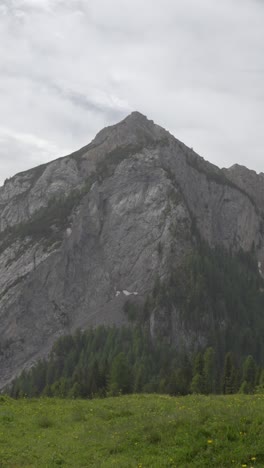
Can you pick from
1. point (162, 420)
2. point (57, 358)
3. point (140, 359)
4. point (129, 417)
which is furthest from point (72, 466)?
point (57, 358)

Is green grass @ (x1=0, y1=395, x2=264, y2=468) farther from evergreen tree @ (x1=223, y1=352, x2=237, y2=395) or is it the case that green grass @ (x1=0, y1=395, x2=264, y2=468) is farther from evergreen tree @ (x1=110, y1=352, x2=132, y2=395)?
evergreen tree @ (x1=223, y1=352, x2=237, y2=395)

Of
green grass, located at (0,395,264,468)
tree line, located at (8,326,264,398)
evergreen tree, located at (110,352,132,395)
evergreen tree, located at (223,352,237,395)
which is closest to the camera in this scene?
green grass, located at (0,395,264,468)

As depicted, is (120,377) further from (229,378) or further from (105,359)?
(105,359)

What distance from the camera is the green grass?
1720cm

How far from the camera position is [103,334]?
180m

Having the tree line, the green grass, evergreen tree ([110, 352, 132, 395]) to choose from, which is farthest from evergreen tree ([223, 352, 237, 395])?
the green grass

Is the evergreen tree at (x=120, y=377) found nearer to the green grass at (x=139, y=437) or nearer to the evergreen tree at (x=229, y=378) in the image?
the evergreen tree at (x=229, y=378)

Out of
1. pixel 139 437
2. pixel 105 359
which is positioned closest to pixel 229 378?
pixel 105 359

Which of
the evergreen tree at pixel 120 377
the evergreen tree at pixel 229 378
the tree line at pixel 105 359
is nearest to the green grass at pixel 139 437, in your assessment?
the evergreen tree at pixel 120 377

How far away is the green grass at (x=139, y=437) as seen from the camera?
56.4 feet

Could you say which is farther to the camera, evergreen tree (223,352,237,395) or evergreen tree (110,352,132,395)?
evergreen tree (223,352,237,395)

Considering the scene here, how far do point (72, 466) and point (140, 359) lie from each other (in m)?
147

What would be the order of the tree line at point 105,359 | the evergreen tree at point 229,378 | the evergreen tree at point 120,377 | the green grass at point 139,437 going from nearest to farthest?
the green grass at point 139,437, the evergreen tree at point 120,377, the evergreen tree at point 229,378, the tree line at point 105,359

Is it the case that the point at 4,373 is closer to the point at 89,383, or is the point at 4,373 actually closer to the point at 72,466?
the point at 89,383
